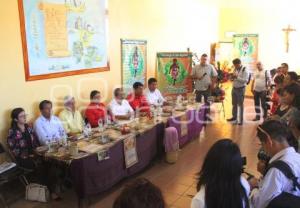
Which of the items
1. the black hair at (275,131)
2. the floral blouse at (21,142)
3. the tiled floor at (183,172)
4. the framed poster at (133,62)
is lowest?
the tiled floor at (183,172)

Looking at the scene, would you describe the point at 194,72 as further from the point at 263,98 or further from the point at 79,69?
the point at 79,69

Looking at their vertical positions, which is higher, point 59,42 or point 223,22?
point 223,22

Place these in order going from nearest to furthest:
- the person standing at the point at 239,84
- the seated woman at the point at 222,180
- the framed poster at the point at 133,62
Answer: the seated woman at the point at 222,180
the framed poster at the point at 133,62
the person standing at the point at 239,84

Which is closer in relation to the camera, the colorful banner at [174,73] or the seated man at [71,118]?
the seated man at [71,118]

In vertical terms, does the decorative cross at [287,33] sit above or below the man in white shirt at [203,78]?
above

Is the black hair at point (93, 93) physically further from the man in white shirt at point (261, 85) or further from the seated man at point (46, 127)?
the man in white shirt at point (261, 85)

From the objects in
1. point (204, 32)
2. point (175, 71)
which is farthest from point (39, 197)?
point (204, 32)

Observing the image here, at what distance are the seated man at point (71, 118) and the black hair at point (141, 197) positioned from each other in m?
3.55

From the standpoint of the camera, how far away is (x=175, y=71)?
712 cm

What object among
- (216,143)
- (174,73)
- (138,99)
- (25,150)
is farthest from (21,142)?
(174,73)

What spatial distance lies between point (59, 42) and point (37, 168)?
6.27 ft

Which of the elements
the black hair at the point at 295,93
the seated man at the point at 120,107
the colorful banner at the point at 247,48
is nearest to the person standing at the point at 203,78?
the seated man at the point at 120,107

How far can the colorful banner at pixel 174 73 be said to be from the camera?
22.9 ft

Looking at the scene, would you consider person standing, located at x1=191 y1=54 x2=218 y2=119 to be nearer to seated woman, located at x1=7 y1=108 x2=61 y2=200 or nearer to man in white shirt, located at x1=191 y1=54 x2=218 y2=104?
man in white shirt, located at x1=191 y1=54 x2=218 y2=104
